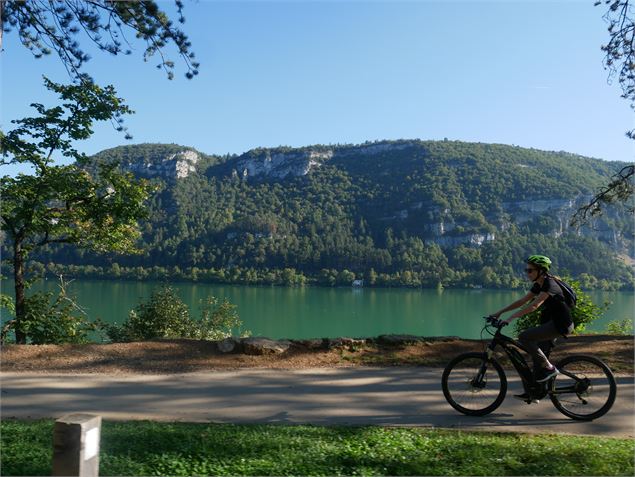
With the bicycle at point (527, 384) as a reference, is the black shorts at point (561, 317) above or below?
above

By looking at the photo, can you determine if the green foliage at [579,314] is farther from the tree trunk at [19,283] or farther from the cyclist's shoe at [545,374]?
the tree trunk at [19,283]

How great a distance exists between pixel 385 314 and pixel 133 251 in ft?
142

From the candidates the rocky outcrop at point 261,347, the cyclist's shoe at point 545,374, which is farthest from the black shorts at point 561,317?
the rocky outcrop at point 261,347

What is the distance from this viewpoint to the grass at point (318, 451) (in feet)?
11.7

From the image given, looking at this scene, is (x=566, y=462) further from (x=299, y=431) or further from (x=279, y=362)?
(x=279, y=362)

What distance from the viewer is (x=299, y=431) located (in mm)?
4352

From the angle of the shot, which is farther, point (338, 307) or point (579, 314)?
point (338, 307)

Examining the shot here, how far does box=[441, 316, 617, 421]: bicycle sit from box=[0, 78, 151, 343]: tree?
7.29 metres

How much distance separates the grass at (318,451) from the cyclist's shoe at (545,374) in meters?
0.69

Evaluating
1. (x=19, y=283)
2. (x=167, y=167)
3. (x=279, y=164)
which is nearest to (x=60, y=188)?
(x=19, y=283)

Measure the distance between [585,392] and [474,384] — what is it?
3.27 ft

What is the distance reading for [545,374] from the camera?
4.99 m

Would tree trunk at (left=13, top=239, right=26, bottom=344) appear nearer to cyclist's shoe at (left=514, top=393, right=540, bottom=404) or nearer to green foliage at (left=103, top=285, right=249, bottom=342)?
green foliage at (left=103, top=285, right=249, bottom=342)

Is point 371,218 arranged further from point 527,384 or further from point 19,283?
point 527,384
